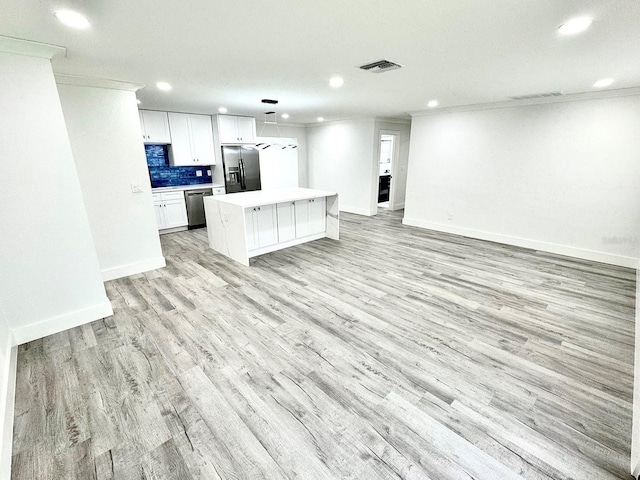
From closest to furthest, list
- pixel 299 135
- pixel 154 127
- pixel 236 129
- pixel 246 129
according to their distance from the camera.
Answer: pixel 154 127
pixel 236 129
pixel 246 129
pixel 299 135

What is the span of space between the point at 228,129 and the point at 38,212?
4223mm

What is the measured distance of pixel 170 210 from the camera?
227 inches

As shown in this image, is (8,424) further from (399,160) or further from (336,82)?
(399,160)

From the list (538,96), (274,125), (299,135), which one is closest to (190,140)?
(274,125)

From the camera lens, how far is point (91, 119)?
3.18 metres

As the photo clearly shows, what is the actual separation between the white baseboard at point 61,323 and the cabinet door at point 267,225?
2.12 metres

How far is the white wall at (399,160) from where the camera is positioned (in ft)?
23.2

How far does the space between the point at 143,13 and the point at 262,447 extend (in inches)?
103

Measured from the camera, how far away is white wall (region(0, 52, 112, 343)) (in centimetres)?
221

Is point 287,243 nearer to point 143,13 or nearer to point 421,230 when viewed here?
point 421,230

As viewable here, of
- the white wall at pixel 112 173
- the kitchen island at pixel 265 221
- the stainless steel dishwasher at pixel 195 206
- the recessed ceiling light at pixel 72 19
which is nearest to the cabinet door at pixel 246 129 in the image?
the stainless steel dishwasher at pixel 195 206

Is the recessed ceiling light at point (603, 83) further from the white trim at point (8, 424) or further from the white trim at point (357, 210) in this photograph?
the white trim at point (8, 424)

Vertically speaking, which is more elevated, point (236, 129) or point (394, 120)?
point (394, 120)

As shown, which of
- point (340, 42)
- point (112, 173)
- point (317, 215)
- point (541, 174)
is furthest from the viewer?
point (317, 215)
